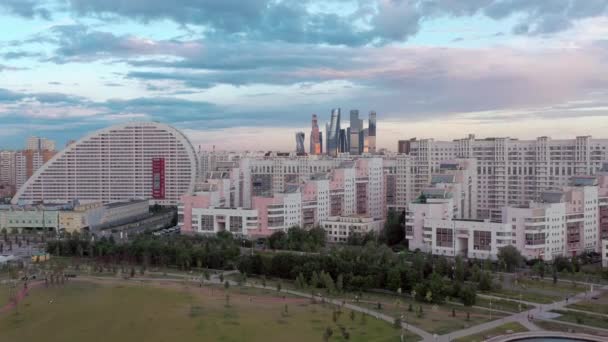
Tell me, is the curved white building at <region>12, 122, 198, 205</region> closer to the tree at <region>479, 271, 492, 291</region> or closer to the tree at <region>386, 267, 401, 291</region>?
the tree at <region>386, 267, 401, 291</region>

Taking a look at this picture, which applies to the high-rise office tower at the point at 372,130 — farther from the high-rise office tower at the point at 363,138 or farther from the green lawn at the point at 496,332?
the green lawn at the point at 496,332

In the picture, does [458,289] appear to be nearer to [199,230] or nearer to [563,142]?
[199,230]

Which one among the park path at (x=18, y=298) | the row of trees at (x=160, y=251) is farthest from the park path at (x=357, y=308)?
the park path at (x=18, y=298)

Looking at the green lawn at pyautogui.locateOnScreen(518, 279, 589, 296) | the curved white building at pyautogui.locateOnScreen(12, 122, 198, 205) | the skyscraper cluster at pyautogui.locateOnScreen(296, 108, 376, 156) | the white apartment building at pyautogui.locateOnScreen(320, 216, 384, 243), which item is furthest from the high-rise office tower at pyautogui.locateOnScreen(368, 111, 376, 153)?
the green lawn at pyautogui.locateOnScreen(518, 279, 589, 296)

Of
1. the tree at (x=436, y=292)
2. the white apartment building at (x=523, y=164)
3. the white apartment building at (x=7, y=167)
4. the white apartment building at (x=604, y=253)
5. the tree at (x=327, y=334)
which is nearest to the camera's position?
the tree at (x=327, y=334)

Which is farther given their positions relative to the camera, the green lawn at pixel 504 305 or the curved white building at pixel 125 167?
the curved white building at pixel 125 167

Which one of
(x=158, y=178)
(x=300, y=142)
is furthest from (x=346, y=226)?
(x=300, y=142)

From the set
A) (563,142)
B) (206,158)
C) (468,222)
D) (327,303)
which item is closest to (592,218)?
(468,222)
